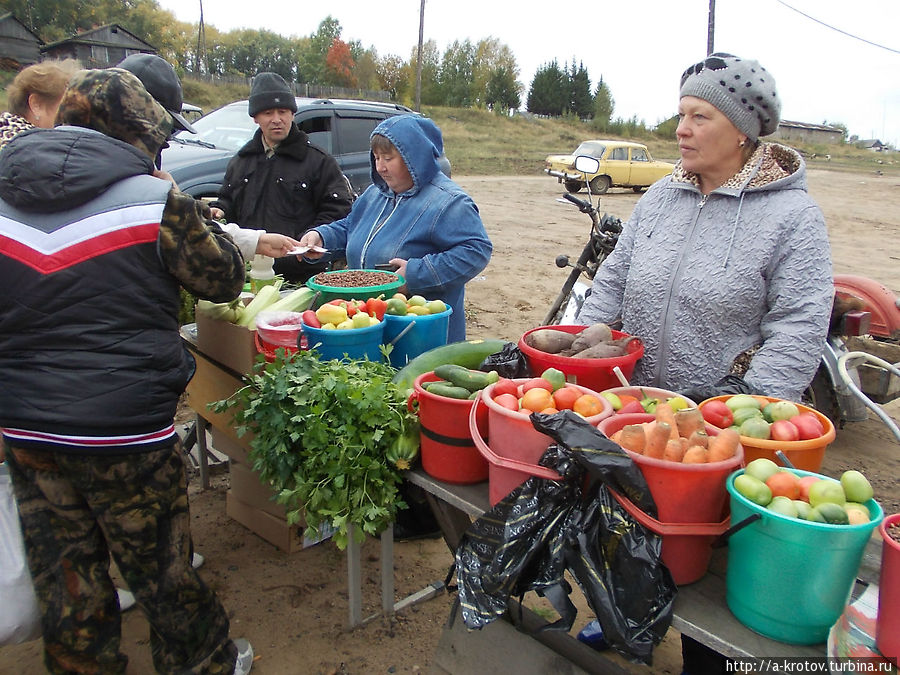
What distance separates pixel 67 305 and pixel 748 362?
210cm

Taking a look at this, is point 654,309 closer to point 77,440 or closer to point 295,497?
point 295,497

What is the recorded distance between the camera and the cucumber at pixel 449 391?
1.88 metres

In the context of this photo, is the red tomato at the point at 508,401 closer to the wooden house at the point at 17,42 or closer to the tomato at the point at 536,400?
the tomato at the point at 536,400

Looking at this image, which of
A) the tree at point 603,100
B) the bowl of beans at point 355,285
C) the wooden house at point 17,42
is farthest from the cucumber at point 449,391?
the tree at point 603,100

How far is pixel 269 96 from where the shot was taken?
4141mm

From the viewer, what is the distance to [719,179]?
2.19 metres

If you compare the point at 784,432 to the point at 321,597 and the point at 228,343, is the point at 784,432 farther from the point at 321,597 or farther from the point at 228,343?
the point at 321,597

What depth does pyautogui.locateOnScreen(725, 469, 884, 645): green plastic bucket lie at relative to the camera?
1.16m

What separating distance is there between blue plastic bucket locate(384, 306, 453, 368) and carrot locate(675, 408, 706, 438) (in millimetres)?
1231

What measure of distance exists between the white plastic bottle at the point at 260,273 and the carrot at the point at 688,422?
2283 mm

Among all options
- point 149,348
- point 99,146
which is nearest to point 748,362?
point 149,348

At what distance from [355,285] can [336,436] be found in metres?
0.83

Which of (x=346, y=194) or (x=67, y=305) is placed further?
(x=346, y=194)

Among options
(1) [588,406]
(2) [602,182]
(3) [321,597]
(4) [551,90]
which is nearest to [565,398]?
(1) [588,406]
